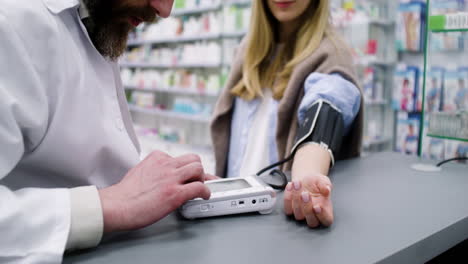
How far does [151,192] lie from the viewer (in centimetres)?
62

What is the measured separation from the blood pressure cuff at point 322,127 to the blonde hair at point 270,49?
0.31m

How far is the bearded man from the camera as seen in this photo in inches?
21.1

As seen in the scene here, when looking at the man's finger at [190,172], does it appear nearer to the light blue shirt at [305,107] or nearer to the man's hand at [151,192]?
the man's hand at [151,192]

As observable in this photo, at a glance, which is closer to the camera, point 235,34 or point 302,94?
point 302,94

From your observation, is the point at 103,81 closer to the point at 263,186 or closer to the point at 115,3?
the point at 115,3

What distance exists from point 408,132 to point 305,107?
283cm

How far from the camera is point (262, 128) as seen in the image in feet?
4.57

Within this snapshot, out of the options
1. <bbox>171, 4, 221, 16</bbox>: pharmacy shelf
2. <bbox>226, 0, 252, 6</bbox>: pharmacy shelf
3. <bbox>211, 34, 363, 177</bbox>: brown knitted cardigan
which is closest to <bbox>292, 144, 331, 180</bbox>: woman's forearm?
<bbox>211, 34, 363, 177</bbox>: brown knitted cardigan

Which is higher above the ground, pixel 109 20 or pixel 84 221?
pixel 109 20

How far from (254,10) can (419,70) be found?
2536mm

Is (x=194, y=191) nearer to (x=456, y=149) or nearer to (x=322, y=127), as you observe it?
(x=322, y=127)

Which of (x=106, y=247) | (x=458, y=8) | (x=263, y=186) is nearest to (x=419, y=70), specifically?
(x=458, y=8)

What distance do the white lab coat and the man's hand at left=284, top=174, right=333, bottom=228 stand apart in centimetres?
34

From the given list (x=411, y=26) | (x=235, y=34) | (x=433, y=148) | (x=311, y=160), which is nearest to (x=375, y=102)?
(x=411, y=26)
